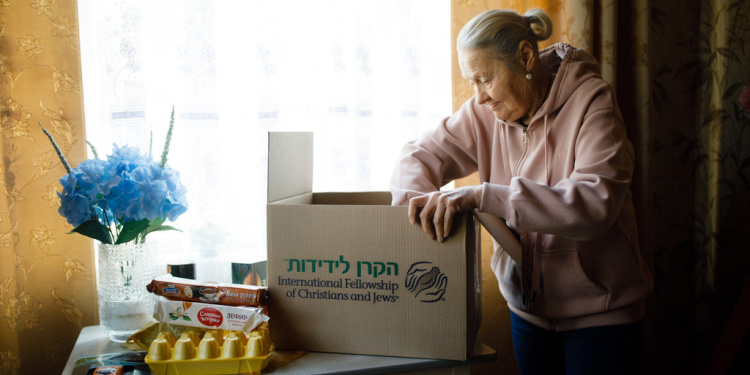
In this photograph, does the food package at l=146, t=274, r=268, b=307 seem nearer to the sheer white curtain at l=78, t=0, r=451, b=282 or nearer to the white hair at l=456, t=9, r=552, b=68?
the sheer white curtain at l=78, t=0, r=451, b=282

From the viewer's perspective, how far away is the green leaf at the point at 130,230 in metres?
1.23

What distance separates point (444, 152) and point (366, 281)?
456mm

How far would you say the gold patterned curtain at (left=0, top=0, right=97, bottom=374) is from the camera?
4.76 feet

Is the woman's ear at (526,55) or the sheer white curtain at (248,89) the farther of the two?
the sheer white curtain at (248,89)

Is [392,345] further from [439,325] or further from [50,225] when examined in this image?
[50,225]

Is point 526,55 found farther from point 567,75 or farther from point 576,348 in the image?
point 576,348

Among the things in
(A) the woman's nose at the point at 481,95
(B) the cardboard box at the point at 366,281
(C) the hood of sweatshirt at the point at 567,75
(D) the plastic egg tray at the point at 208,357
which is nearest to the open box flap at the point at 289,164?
(B) the cardboard box at the point at 366,281

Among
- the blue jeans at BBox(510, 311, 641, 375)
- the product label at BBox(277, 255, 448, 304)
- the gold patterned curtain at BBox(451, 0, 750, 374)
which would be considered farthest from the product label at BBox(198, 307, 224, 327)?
the gold patterned curtain at BBox(451, 0, 750, 374)

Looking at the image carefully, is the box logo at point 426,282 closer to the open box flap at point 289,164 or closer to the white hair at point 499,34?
the open box flap at point 289,164

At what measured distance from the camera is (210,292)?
1134 mm

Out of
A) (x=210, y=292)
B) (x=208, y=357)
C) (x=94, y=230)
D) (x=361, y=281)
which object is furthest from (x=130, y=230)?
(x=361, y=281)

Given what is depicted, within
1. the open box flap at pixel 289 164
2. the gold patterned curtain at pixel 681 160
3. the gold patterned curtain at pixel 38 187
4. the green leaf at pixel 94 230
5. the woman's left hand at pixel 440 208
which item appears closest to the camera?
the woman's left hand at pixel 440 208

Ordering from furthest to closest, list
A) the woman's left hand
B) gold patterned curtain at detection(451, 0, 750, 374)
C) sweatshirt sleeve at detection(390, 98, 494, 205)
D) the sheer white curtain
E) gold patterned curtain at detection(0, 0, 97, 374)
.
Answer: gold patterned curtain at detection(451, 0, 750, 374) < the sheer white curtain < gold patterned curtain at detection(0, 0, 97, 374) < sweatshirt sleeve at detection(390, 98, 494, 205) < the woman's left hand

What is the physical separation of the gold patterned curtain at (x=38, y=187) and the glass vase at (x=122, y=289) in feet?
1.12
